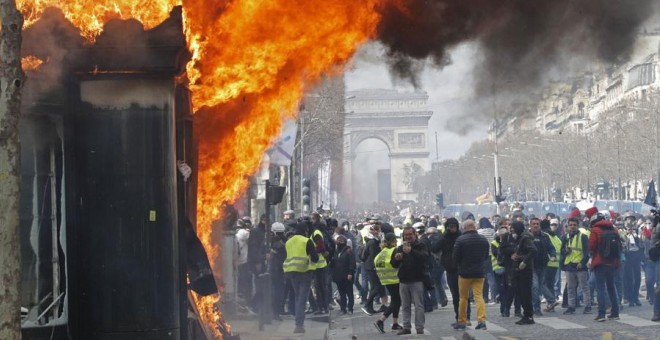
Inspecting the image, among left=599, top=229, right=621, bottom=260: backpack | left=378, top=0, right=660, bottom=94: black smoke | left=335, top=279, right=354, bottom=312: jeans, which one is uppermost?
left=378, top=0, right=660, bottom=94: black smoke

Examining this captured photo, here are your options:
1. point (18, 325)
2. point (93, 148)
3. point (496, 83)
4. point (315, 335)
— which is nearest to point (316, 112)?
point (315, 335)

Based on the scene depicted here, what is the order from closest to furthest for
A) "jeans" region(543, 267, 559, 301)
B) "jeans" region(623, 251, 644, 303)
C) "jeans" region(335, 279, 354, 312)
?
1. "jeans" region(543, 267, 559, 301)
2. "jeans" region(623, 251, 644, 303)
3. "jeans" region(335, 279, 354, 312)

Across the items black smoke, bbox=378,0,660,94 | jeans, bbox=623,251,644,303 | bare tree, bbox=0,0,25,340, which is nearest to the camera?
bare tree, bbox=0,0,25,340

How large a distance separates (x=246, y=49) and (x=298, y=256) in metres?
7.28

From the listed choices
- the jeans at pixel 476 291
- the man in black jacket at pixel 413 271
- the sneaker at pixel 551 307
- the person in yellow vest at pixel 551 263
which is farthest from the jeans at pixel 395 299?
the person in yellow vest at pixel 551 263

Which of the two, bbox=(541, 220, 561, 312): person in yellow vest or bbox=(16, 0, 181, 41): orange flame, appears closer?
bbox=(16, 0, 181, 41): orange flame

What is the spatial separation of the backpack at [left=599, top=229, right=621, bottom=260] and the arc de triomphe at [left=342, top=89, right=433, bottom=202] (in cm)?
6628

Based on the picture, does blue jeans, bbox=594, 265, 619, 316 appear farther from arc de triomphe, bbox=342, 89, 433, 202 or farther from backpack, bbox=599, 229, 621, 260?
arc de triomphe, bbox=342, 89, 433, 202

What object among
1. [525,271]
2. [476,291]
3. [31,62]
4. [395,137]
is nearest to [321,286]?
[525,271]

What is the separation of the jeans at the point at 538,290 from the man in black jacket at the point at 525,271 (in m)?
1.51

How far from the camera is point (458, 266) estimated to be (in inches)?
664

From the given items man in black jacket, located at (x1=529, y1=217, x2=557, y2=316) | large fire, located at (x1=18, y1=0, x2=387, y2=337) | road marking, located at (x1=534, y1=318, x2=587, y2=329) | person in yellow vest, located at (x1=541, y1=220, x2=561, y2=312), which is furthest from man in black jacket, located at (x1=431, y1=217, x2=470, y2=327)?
large fire, located at (x1=18, y1=0, x2=387, y2=337)

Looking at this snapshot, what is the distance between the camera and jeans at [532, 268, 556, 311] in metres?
20.0

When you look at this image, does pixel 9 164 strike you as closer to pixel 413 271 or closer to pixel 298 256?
pixel 413 271
